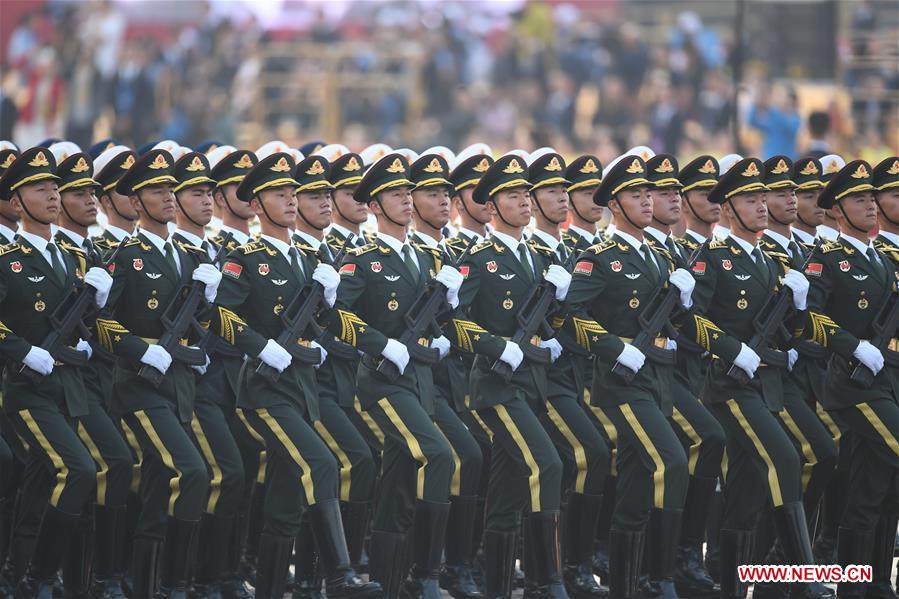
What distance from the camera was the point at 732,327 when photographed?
27.3 ft

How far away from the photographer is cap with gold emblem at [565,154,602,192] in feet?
30.4

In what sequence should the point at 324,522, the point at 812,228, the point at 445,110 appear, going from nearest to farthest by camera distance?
the point at 324,522
the point at 812,228
the point at 445,110

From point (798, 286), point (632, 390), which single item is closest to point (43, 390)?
point (632, 390)

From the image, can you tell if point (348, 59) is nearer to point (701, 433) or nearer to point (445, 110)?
point (445, 110)

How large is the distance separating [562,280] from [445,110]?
15.9 meters

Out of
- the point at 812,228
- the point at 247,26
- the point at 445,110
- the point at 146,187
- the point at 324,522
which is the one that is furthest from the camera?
the point at 247,26

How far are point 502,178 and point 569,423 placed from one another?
4.02 ft

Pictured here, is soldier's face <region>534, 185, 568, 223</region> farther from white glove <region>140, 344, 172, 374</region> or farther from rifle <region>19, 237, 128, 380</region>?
rifle <region>19, 237, 128, 380</region>

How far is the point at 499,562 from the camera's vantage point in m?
7.96

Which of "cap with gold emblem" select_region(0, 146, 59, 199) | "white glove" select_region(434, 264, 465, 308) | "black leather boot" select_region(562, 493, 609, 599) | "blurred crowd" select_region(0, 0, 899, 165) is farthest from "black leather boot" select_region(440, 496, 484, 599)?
"blurred crowd" select_region(0, 0, 899, 165)

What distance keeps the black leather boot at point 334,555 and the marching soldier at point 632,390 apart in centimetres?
121

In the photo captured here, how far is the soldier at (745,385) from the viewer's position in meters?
7.88

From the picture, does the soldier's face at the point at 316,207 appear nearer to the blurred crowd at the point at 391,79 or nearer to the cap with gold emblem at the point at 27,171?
the cap with gold emblem at the point at 27,171

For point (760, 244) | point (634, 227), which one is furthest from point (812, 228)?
point (634, 227)
